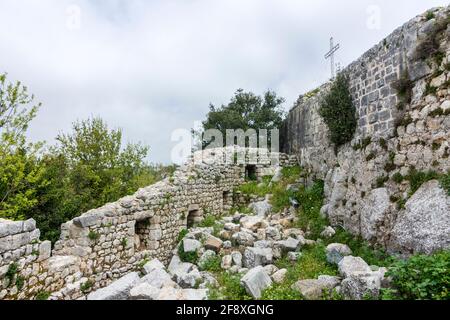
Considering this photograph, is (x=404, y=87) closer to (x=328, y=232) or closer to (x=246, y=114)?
(x=328, y=232)

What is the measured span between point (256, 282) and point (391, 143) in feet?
14.9

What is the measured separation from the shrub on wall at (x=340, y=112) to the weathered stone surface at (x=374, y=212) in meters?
2.22

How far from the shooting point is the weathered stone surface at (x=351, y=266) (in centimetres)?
532

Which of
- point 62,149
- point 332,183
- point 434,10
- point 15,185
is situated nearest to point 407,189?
point 332,183

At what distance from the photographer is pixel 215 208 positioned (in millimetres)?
11648

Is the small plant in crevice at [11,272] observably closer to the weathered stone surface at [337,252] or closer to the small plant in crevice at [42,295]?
the small plant in crevice at [42,295]

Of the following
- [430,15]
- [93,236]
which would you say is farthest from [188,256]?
[430,15]

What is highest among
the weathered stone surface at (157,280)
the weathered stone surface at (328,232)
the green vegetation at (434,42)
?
the green vegetation at (434,42)

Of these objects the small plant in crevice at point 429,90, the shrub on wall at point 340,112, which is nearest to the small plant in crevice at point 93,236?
the shrub on wall at point 340,112

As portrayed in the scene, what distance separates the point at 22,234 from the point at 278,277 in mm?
4492

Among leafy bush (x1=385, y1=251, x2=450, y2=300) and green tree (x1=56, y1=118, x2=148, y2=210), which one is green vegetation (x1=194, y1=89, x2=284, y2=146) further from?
leafy bush (x1=385, y1=251, x2=450, y2=300)

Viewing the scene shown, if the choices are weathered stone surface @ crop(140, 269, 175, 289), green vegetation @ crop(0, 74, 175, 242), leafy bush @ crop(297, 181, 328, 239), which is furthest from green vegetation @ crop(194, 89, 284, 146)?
weathered stone surface @ crop(140, 269, 175, 289)

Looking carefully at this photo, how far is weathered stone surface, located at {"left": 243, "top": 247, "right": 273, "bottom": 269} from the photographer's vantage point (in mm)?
6910

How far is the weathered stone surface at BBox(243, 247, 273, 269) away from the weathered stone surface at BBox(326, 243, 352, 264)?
129cm
